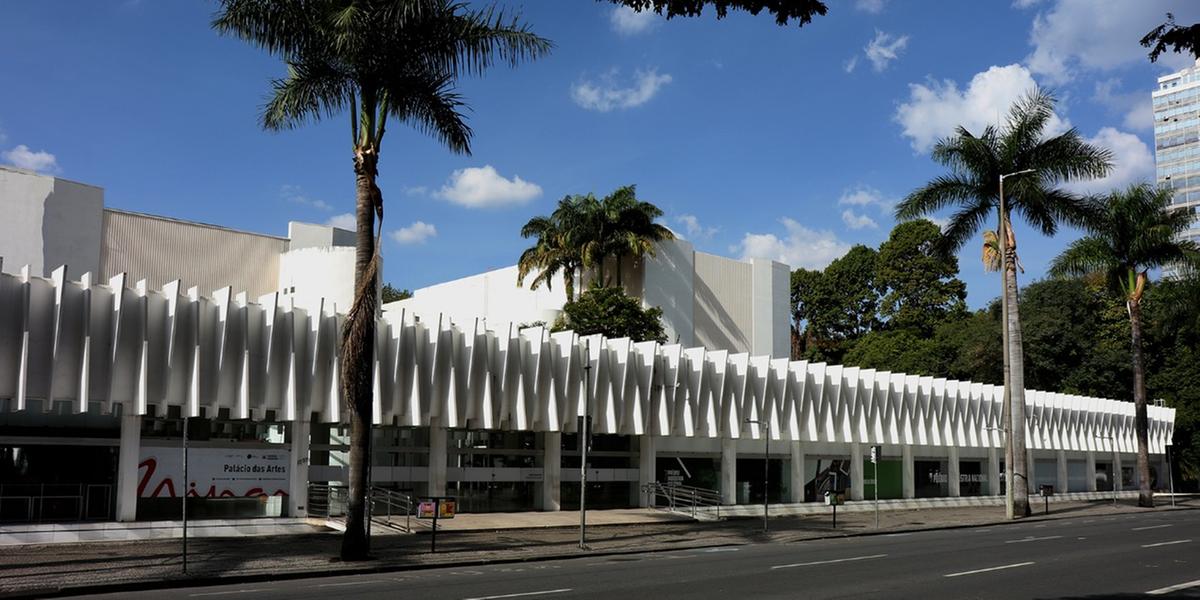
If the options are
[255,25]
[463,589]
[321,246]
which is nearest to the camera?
[463,589]

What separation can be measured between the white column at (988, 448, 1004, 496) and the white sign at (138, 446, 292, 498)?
4104 cm

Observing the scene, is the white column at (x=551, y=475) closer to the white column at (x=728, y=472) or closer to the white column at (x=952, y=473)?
the white column at (x=728, y=472)

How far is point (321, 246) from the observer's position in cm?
5775

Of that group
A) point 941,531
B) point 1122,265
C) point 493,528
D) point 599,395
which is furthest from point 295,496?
point 1122,265

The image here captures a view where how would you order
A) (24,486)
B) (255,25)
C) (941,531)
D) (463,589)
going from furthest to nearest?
(941,531)
(24,486)
(255,25)
(463,589)

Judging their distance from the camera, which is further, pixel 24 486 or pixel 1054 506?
pixel 1054 506

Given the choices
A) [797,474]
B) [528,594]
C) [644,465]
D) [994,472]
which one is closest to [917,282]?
[994,472]

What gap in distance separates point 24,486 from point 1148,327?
73.0 meters

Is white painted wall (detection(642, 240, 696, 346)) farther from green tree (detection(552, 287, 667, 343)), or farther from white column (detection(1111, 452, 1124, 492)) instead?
white column (detection(1111, 452, 1124, 492))

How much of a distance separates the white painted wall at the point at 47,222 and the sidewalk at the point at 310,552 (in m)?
25.8

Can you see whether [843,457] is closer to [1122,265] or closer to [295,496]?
[1122,265]

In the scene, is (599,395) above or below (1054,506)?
above

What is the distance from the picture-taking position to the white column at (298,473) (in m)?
28.8

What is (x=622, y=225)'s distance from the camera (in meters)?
58.4
